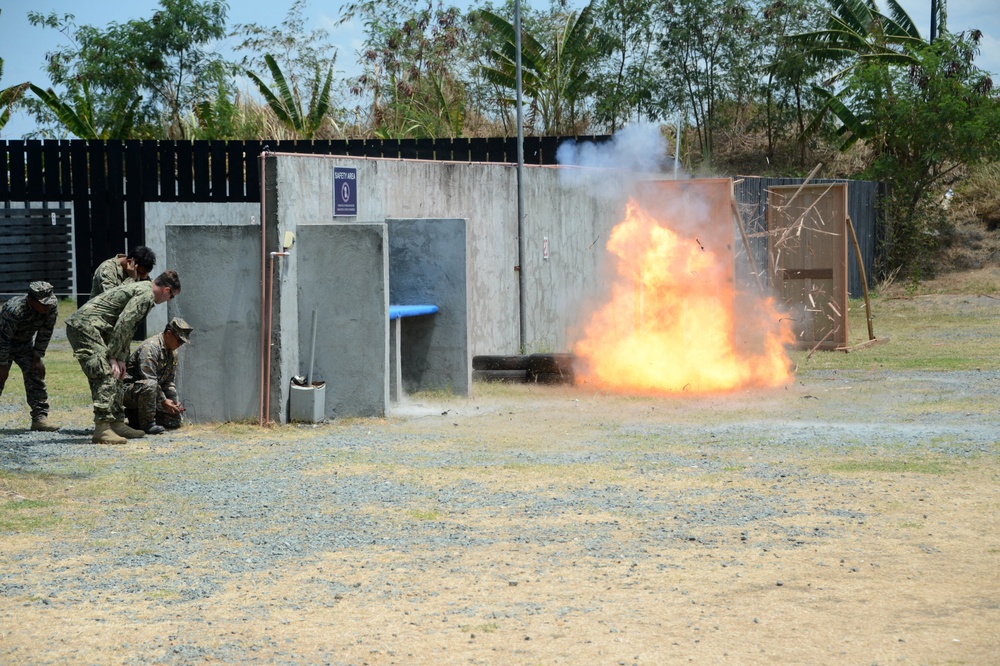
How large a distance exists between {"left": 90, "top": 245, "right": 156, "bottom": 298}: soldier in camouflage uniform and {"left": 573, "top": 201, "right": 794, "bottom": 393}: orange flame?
5689 millimetres

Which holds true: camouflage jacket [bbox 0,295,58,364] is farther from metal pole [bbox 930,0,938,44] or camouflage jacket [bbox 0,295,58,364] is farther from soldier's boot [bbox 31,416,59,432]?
metal pole [bbox 930,0,938,44]

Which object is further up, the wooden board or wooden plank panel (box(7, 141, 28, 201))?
wooden plank panel (box(7, 141, 28, 201))

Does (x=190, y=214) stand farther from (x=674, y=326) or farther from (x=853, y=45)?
(x=853, y=45)

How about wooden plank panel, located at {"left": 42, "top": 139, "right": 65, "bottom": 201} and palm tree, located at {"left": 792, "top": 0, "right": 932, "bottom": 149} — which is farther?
palm tree, located at {"left": 792, "top": 0, "right": 932, "bottom": 149}

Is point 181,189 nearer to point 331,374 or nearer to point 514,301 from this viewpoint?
point 514,301

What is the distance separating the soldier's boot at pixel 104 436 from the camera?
10883 mm

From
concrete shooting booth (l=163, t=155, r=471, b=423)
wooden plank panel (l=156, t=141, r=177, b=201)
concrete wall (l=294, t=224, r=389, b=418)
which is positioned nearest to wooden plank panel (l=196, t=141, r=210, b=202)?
wooden plank panel (l=156, t=141, r=177, b=201)

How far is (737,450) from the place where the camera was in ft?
33.3

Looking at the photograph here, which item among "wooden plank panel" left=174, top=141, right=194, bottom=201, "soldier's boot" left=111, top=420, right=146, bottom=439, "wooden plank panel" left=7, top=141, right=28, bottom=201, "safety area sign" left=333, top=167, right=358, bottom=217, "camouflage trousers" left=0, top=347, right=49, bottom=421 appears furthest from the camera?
"wooden plank panel" left=7, top=141, right=28, bottom=201

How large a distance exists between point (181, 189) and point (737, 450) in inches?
557

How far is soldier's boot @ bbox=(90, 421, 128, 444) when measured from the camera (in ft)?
35.7

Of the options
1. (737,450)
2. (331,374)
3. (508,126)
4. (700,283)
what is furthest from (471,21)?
(737,450)

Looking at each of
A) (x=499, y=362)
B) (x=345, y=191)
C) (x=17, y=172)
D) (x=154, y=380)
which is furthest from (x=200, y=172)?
(x=154, y=380)

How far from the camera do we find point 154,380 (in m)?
11.6
